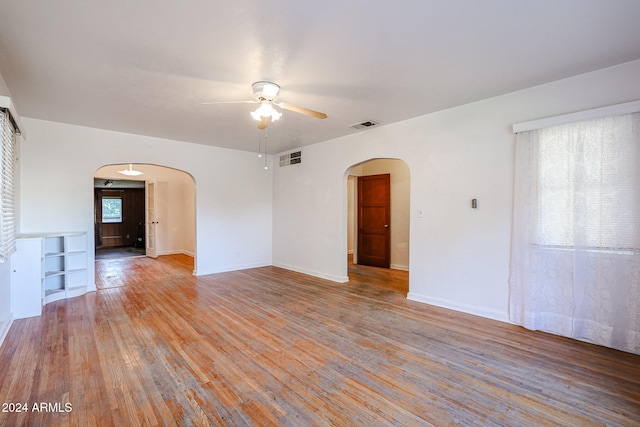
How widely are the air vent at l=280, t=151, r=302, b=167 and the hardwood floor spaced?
135 inches

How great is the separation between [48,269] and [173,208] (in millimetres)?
4656

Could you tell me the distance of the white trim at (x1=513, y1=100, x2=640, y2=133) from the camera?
2.70m

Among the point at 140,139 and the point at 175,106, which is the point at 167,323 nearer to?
the point at 175,106

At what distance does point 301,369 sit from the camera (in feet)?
8.25

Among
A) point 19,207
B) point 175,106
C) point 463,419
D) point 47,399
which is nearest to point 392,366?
point 463,419

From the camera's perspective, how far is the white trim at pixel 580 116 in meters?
2.70

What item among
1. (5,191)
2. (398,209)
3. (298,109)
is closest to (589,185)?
(298,109)

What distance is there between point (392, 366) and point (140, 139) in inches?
224

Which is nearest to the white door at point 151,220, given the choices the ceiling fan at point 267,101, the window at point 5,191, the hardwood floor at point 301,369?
the hardwood floor at point 301,369

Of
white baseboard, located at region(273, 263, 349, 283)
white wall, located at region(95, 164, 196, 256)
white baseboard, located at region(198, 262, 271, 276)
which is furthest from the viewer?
white wall, located at region(95, 164, 196, 256)

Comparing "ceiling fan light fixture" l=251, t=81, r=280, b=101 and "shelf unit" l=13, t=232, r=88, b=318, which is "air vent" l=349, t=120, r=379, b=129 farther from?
"shelf unit" l=13, t=232, r=88, b=318

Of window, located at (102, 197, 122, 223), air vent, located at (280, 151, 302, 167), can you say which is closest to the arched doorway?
air vent, located at (280, 151, 302, 167)

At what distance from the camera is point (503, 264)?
11.6 feet

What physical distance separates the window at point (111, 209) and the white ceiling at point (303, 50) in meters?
8.53
